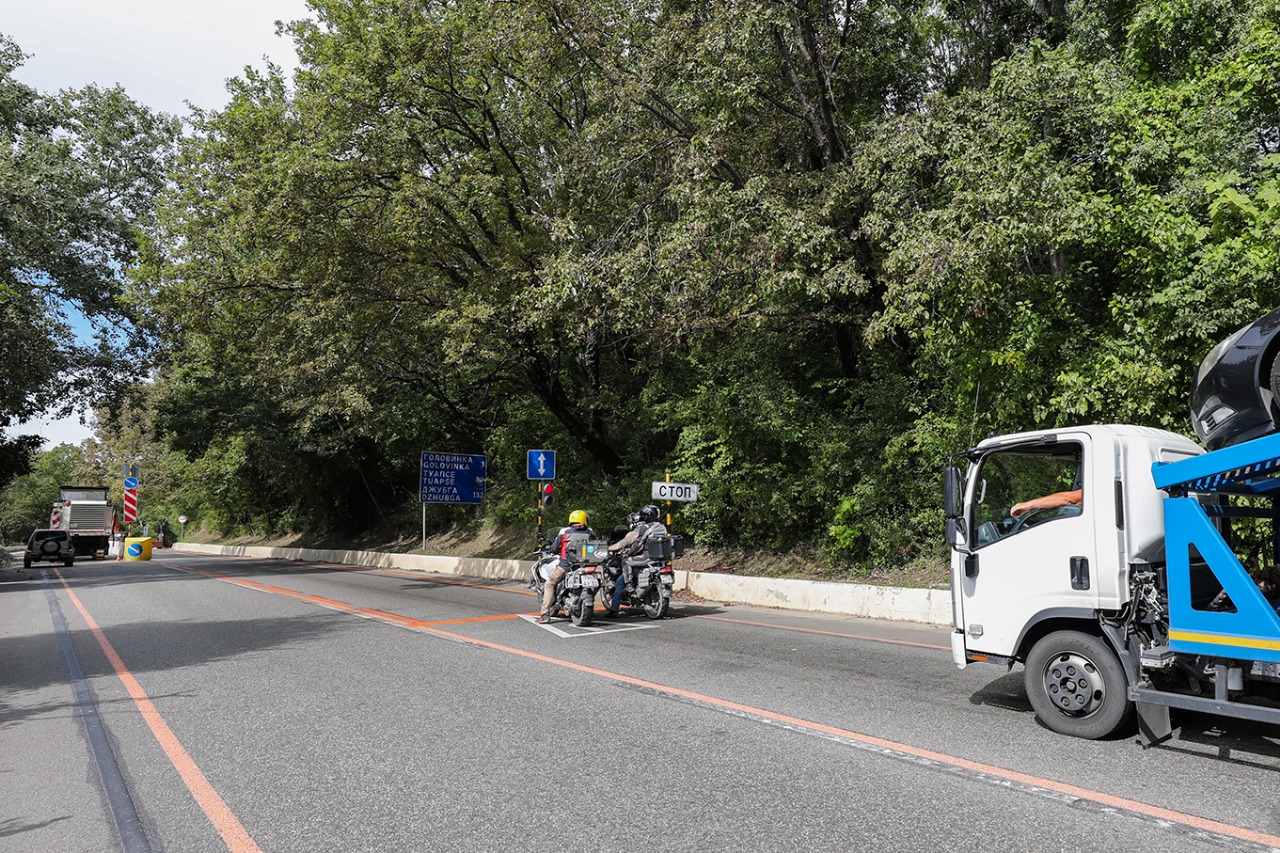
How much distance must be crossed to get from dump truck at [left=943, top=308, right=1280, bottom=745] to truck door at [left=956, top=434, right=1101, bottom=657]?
1 cm

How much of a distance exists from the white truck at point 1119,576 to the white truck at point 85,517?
142 feet

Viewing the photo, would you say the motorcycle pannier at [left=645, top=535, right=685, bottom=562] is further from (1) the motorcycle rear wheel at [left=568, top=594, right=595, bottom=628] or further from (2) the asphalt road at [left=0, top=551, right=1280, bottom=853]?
(2) the asphalt road at [left=0, top=551, right=1280, bottom=853]

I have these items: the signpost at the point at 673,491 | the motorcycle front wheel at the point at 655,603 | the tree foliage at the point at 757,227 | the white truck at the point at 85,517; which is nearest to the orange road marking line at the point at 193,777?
the motorcycle front wheel at the point at 655,603

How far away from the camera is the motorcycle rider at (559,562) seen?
37.3 feet

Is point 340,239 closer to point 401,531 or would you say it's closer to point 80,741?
point 80,741

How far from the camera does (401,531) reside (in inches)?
1371

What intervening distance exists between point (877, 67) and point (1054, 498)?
13.2 metres

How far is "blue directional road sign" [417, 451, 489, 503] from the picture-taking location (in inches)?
967

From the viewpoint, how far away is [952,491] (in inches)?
237

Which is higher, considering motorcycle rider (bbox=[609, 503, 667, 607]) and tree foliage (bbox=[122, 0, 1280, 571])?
tree foliage (bbox=[122, 0, 1280, 571])

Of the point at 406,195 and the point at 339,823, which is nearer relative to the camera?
the point at 339,823

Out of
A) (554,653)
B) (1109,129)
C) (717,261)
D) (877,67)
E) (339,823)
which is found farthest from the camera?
(877,67)

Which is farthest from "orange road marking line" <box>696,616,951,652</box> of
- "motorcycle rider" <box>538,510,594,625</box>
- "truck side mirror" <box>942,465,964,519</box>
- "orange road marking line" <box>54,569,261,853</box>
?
"orange road marking line" <box>54,569,261,853</box>

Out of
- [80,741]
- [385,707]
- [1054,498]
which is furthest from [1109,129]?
[80,741]
